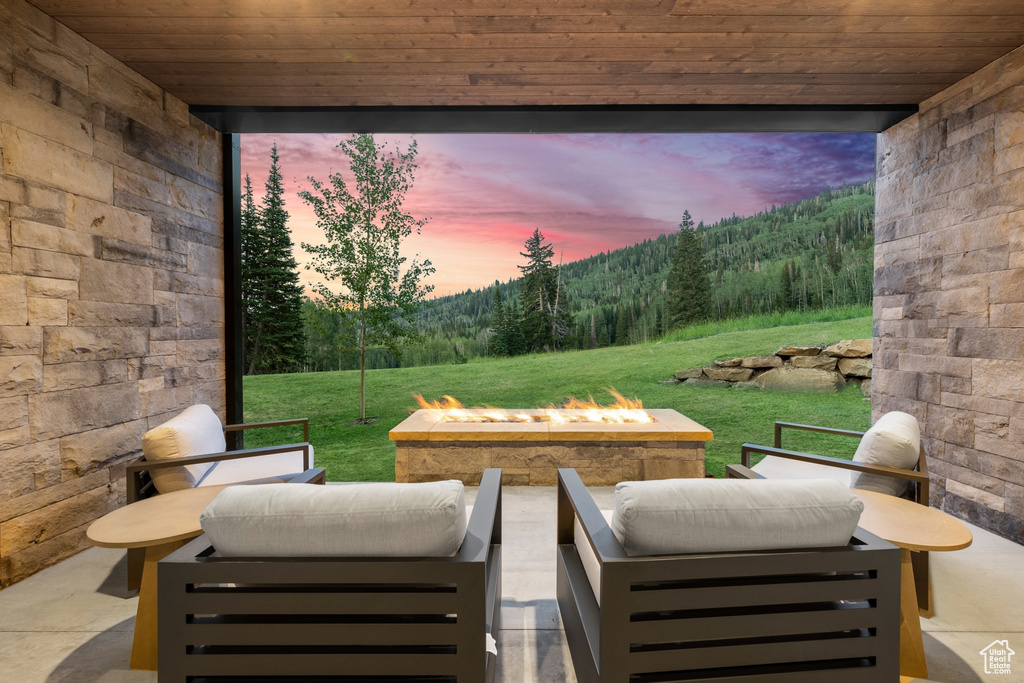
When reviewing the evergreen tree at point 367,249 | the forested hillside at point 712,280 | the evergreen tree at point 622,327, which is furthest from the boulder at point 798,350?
the evergreen tree at point 367,249

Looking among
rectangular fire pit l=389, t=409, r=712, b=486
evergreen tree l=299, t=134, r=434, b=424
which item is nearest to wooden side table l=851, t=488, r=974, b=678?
rectangular fire pit l=389, t=409, r=712, b=486

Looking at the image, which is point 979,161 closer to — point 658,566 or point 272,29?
point 658,566

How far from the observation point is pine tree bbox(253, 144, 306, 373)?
300 inches

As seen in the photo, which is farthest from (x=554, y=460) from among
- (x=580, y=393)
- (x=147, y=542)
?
(x=580, y=393)

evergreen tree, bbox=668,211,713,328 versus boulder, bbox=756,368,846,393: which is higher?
evergreen tree, bbox=668,211,713,328

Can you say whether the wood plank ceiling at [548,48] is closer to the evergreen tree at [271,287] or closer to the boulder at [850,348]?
the evergreen tree at [271,287]

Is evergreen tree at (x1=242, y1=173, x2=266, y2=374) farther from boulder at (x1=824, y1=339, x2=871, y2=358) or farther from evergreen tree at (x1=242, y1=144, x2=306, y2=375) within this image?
boulder at (x1=824, y1=339, x2=871, y2=358)

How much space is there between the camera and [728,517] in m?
1.30

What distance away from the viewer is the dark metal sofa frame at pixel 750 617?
1.27 metres

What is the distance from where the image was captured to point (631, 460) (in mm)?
3943

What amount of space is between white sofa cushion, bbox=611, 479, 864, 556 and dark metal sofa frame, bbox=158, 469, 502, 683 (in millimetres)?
433

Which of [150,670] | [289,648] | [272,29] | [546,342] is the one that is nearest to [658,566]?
[289,648]

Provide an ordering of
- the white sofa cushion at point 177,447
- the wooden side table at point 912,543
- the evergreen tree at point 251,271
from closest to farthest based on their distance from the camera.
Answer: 1. the wooden side table at point 912,543
2. the white sofa cushion at point 177,447
3. the evergreen tree at point 251,271

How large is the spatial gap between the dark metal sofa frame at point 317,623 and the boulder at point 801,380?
25.4ft
